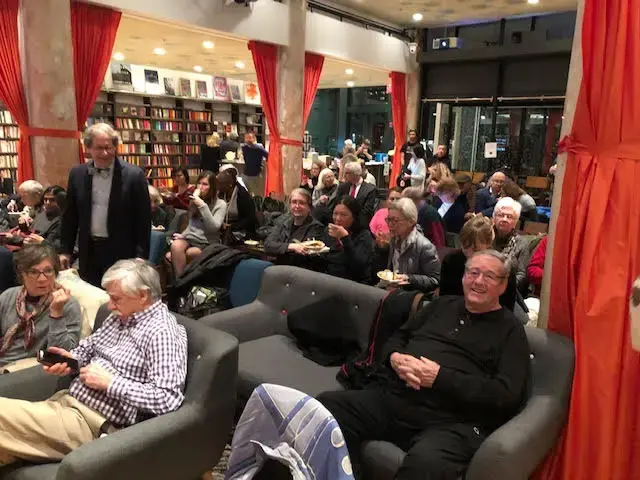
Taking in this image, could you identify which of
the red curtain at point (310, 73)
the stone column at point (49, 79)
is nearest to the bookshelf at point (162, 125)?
the red curtain at point (310, 73)

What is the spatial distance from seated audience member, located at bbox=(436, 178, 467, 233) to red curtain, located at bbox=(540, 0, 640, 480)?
315 centimetres

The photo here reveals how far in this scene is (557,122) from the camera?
10273 mm

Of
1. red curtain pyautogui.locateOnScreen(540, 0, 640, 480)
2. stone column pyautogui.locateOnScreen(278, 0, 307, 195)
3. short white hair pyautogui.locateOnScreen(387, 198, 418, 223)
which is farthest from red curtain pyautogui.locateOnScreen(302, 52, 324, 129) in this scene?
red curtain pyautogui.locateOnScreen(540, 0, 640, 480)

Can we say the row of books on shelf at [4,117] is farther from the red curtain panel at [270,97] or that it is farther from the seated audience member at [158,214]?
the seated audience member at [158,214]

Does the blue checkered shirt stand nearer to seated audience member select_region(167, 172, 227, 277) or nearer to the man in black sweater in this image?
the man in black sweater

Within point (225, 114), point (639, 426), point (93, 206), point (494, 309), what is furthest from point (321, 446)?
point (225, 114)

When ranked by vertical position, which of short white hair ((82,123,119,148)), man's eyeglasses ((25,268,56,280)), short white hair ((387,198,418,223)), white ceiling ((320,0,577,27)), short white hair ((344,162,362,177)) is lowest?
man's eyeglasses ((25,268,56,280))

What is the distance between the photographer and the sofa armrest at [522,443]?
1.92 m

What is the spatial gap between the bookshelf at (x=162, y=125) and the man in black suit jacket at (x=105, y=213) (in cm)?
729

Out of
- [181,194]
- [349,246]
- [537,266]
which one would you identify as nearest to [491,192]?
[537,266]

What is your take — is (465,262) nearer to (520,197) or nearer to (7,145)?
(520,197)

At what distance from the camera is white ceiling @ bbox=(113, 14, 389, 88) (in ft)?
25.7

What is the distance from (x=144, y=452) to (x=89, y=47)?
213 inches

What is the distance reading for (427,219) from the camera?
4523mm
